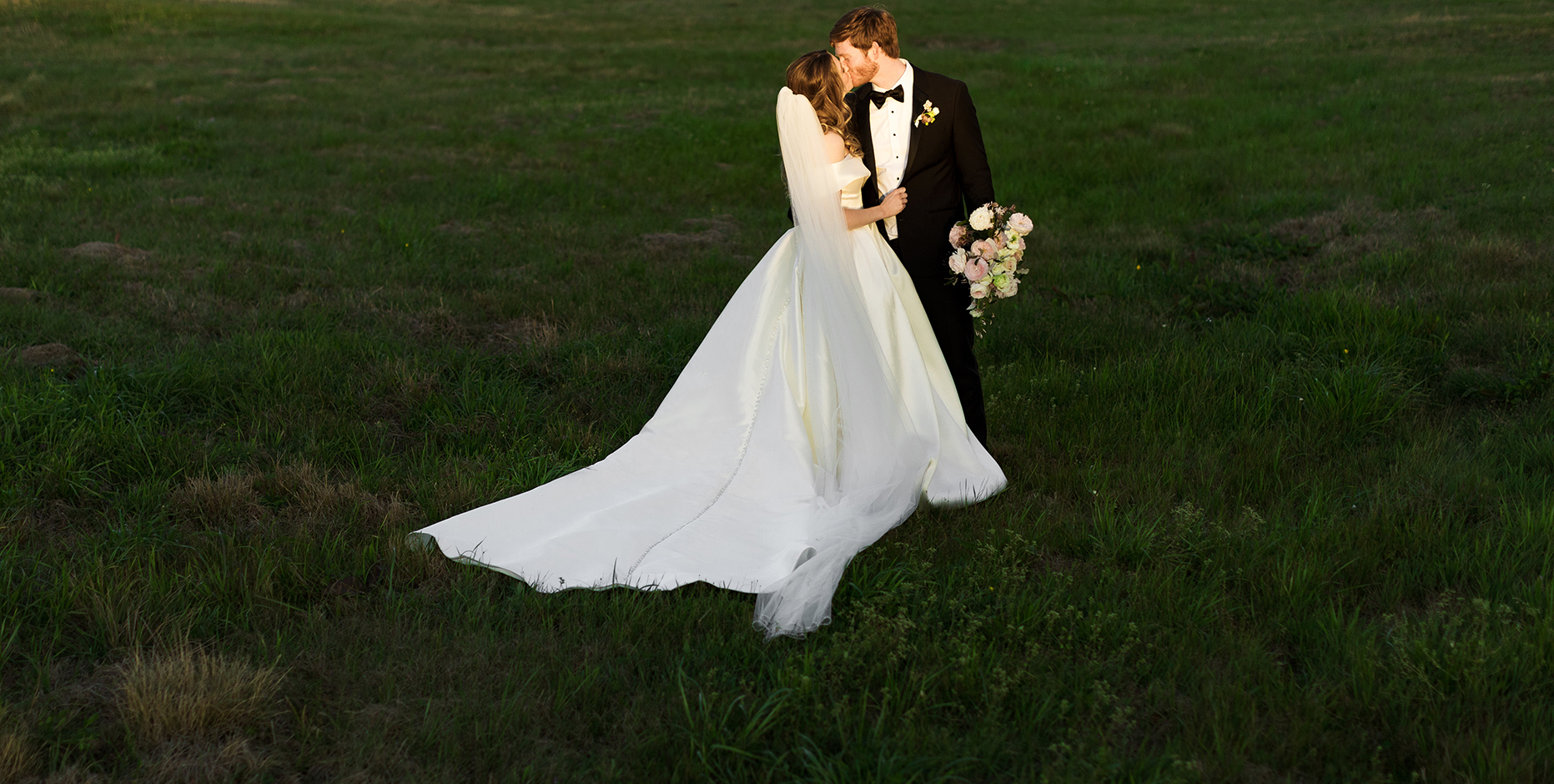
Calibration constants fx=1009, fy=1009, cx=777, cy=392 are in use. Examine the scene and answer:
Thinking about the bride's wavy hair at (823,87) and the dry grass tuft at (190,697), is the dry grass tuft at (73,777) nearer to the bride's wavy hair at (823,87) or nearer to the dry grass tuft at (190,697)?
the dry grass tuft at (190,697)

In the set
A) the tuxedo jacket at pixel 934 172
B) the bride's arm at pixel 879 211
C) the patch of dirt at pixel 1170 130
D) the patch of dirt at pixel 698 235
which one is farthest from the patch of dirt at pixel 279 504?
the patch of dirt at pixel 1170 130

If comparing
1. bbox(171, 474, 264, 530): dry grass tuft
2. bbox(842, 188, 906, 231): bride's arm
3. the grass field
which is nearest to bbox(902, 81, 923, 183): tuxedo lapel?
bbox(842, 188, 906, 231): bride's arm

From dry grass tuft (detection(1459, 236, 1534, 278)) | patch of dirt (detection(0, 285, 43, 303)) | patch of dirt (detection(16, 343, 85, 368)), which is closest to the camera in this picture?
patch of dirt (detection(16, 343, 85, 368))

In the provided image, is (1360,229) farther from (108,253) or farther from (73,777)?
(108,253)

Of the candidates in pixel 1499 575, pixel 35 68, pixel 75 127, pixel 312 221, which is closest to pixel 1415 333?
pixel 1499 575

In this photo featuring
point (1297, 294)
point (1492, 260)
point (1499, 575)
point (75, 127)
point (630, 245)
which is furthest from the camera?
point (75, 127)

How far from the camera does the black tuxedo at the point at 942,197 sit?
4.96 meters

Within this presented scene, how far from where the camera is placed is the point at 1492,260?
7.64 meters

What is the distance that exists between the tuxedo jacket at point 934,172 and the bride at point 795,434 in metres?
0.13

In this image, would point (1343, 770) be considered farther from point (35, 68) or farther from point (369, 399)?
point (35, 68)

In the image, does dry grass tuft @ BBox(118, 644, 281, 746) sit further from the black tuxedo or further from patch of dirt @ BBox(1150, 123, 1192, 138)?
patch of dirt @ BBox(1150, 123, 1192, 138)

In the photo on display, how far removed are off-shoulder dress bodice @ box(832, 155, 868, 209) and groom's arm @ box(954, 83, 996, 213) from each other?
18.9 inches

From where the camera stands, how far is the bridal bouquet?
190 inches

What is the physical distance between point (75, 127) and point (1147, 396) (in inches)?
607
